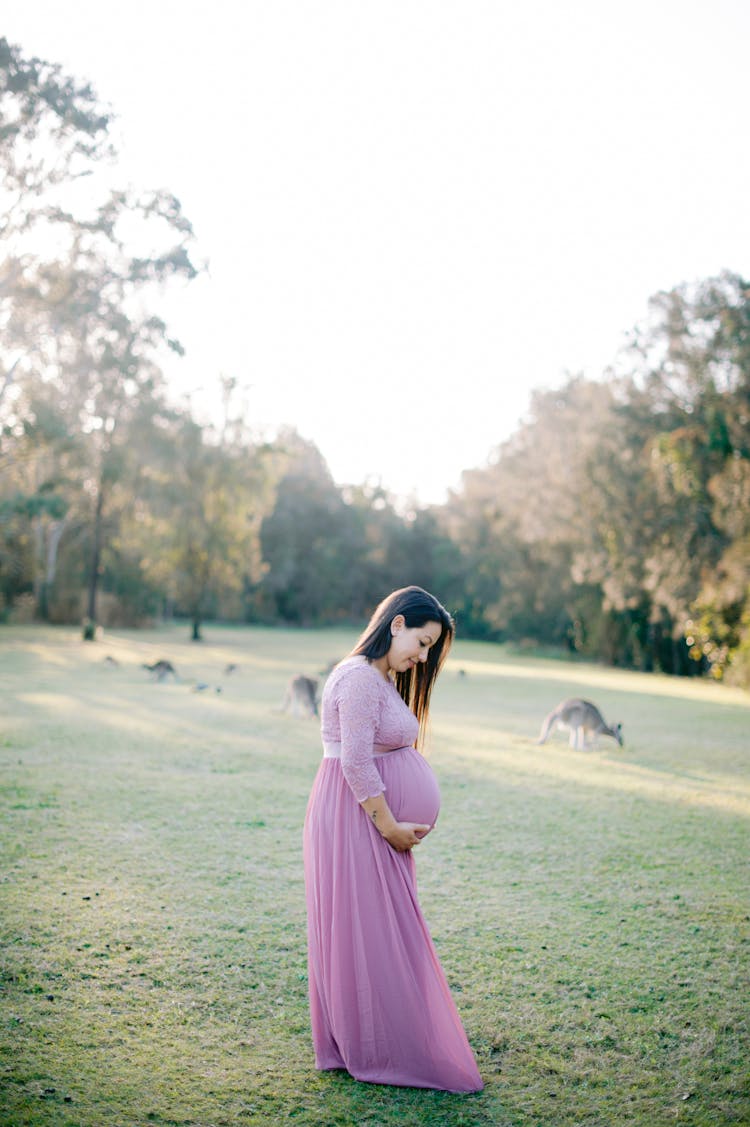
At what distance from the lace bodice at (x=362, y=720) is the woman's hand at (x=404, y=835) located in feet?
0.61

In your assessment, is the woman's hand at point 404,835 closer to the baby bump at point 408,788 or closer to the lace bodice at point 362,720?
the baby bump at point 408,788

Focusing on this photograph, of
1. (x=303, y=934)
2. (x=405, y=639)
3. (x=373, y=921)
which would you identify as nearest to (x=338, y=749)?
(x=405, y=639)

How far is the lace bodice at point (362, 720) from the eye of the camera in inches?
133

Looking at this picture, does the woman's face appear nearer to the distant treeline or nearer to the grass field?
the grass field

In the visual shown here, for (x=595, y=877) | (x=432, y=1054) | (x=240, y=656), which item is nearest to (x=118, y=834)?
(x=595, y=877)

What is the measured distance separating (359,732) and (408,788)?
348 millimetres

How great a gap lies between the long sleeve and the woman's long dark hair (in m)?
0.17

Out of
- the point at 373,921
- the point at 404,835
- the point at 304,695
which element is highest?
the point at 404,835

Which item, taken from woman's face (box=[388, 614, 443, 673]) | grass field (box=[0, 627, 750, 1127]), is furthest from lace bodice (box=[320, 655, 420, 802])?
grass field (box=[0, 627, 750, 1127])

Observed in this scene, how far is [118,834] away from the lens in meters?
6.87

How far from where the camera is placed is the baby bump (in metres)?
3.52

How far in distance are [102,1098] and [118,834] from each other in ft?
12.4

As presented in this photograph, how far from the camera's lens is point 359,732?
3379mm

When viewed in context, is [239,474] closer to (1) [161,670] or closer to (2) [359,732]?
(1) [161,670]
